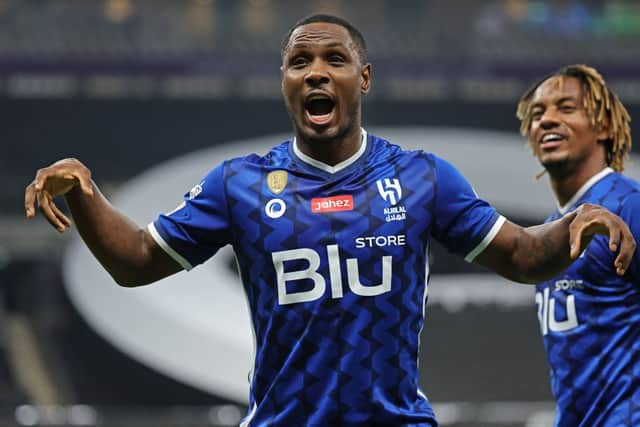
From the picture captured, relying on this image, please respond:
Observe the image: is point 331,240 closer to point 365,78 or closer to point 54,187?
point 365,78

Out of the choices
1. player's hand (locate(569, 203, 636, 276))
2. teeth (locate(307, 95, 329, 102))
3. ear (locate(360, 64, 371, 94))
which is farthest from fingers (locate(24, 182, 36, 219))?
player's hand (locate(569, 203, 636, 276))

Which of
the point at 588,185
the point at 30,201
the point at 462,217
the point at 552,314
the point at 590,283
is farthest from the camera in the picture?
the point at 588,185

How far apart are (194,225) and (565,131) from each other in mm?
2135

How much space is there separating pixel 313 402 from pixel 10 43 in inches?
639

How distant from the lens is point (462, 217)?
3.97m

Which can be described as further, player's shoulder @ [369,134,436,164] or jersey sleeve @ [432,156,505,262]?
player's shoulder @ [369,134,436,164]

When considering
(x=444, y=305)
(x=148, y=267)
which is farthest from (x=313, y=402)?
(x=444, y=305)

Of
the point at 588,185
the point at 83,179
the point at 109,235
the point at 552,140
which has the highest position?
the point at 83,179

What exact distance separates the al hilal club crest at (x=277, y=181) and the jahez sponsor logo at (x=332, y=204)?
5.4 inches

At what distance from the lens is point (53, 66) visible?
732 inches

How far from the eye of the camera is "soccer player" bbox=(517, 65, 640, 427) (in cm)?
489

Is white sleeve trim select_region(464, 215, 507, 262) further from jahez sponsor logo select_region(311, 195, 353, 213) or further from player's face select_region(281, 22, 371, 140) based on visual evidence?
player's face select_region(281, 22, 371, 140)

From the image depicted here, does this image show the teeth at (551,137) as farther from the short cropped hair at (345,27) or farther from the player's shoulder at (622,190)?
the short cropped hair at (345,27)

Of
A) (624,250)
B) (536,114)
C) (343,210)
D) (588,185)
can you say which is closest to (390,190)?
(343,210)
